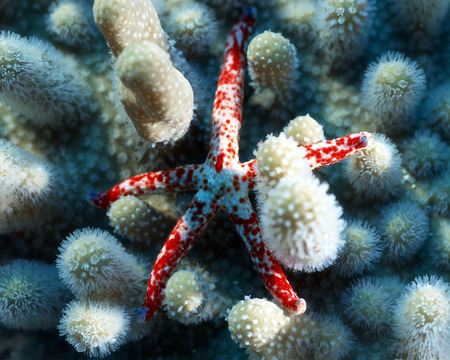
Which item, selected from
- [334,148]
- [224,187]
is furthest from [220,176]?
[334,148]

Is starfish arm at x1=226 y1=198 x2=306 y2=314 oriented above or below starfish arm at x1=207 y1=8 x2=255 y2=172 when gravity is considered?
below

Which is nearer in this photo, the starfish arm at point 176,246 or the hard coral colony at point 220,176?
the hard coral colony at point 220,176

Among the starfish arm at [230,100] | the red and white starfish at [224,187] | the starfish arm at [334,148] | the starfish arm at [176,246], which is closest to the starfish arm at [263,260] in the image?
the red and white starfish at [224,187]

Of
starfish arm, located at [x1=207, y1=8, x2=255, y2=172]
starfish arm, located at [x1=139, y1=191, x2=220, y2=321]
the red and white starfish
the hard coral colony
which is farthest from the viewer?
starfish arm, located at [x1=207, y1=8, x2=255, y2=172]

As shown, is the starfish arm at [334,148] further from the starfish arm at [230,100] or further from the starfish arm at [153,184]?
the starfish arm at [153,184]

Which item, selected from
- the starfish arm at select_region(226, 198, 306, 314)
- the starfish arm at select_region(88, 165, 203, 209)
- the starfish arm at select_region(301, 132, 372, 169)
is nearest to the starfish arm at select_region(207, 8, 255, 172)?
the starfish arm at select_region(88, 165, 203, 209)

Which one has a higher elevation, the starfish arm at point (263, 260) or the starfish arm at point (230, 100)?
the starfish arm at point (230, 100)

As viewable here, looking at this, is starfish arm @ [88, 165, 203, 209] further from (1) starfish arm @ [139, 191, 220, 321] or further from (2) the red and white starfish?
(1) starfish arm @ [139, 191, 220, 321]
